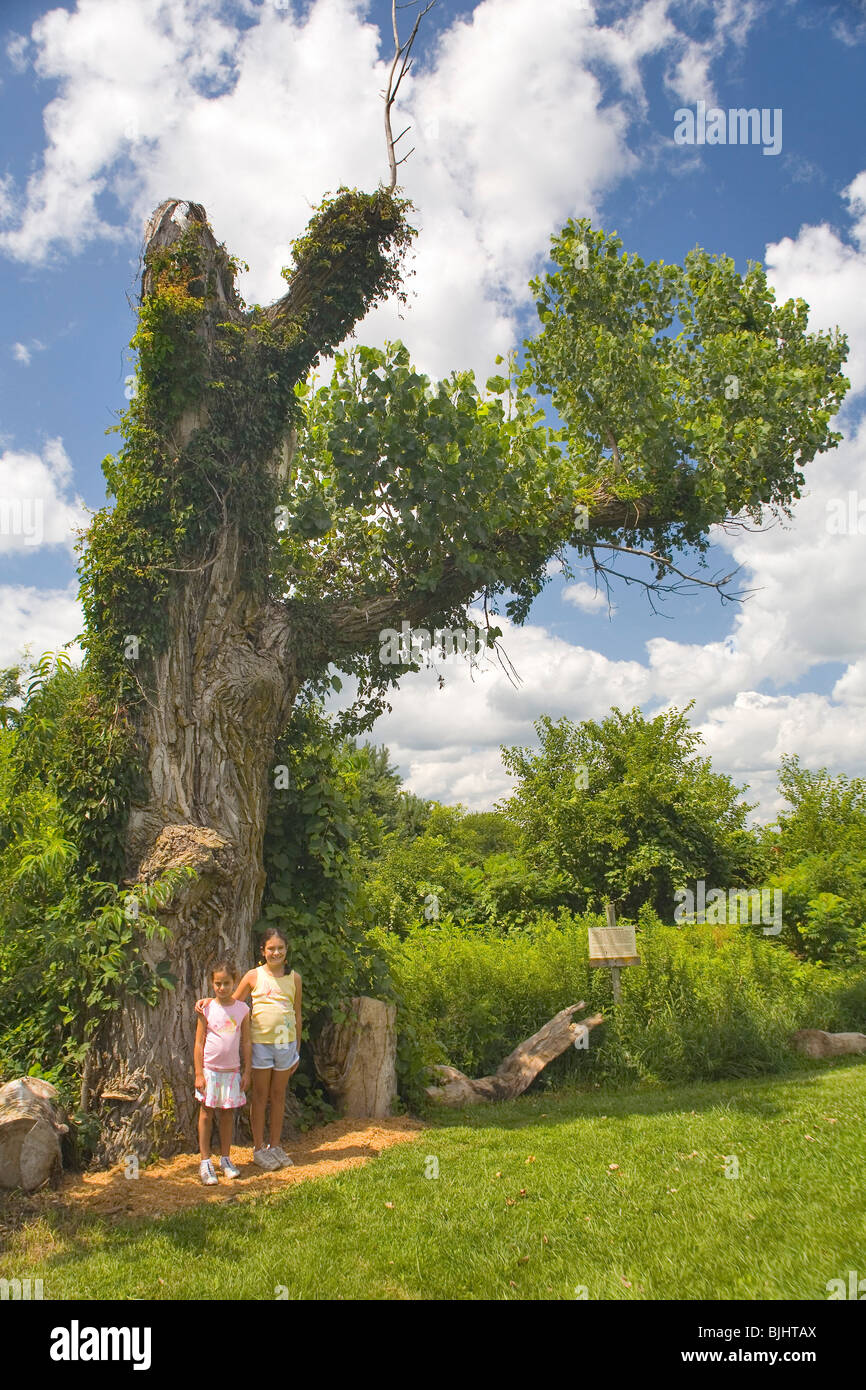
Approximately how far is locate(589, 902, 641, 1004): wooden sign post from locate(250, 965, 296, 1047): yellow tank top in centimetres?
518

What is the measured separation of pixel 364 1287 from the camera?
410cm

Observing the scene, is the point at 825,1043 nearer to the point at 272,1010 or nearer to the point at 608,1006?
the point at 608,1006

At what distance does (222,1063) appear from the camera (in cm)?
637

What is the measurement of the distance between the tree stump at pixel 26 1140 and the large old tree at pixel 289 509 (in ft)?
2.48

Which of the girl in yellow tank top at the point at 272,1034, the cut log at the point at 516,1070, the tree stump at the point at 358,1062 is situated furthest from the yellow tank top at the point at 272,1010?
the cut log at the point at 516,1070

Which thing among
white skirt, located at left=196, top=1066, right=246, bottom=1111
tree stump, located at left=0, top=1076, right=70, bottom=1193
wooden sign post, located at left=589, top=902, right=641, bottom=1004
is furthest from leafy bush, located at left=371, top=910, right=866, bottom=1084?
tree stump, located at left=0, top=1076, right=70, bottom=1193

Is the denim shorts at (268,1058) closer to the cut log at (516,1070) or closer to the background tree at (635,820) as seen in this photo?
the cut log at (516,1070)

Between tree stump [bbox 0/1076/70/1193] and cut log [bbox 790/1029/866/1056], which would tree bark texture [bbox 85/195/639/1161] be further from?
cut log [bbox 790/1029/866/1056]

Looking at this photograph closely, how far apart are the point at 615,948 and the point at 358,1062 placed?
13.5 ft

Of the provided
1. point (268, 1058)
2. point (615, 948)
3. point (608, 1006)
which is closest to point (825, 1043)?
point (608, 1006)

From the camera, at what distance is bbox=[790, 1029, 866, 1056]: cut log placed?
11.0m
